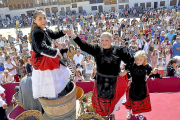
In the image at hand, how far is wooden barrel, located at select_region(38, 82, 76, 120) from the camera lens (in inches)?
93.2

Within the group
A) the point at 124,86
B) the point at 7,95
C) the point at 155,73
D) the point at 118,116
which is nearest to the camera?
the point at 124,86

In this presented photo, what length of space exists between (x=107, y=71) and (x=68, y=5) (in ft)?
107

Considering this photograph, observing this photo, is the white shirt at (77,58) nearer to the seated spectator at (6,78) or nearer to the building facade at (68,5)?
the seated spectator at (6,78)

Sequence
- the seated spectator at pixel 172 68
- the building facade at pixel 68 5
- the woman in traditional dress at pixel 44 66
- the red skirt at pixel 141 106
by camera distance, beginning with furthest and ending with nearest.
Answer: the building facade at pixel 68 5 → the seated spectator at pixel 172 68 → the red skirt at pixel 141 106 → the woman in traditional dress at pixel 44 66

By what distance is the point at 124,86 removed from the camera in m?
2.69

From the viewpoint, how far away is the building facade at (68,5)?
30.9 metres

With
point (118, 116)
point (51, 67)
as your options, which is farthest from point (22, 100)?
point (118, 116)

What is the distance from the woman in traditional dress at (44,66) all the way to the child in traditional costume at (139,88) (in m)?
1.25

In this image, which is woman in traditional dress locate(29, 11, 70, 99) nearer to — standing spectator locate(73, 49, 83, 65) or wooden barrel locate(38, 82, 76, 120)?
wooden barrel locate(38, 82, 76, 120)

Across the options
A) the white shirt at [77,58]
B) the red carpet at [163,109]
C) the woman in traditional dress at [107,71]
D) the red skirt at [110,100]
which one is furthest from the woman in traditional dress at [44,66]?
the white shirt at [77,58]

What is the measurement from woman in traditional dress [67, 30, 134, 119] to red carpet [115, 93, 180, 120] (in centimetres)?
68

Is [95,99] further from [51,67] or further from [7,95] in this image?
[7,95]

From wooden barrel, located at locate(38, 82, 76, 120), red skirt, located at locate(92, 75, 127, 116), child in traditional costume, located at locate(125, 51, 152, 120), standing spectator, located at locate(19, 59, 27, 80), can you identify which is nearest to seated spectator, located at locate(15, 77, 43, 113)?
wooden barrel, located at locate(38, 82, 76, 120)

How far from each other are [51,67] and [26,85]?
4.74 feet
